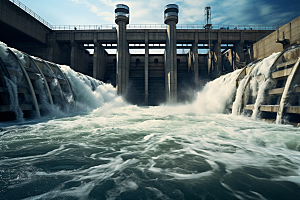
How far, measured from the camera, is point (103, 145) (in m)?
4.20

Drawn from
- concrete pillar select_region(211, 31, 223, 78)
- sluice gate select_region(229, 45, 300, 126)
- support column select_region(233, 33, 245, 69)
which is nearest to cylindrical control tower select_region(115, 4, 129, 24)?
concrete pillar select_region(211, 31, 223, 78)

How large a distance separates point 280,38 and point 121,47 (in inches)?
746

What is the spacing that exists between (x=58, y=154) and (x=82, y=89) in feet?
37.4

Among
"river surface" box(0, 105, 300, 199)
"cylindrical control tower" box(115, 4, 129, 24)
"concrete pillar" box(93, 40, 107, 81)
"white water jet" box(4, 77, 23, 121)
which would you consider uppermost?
"cylindrical control tower" box(115, 4, 129, 24)

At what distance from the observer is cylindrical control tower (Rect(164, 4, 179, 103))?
925 inches

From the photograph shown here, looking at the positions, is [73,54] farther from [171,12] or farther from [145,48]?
[171,12]

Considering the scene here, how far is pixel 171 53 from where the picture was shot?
938 inches

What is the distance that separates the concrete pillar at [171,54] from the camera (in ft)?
77.0

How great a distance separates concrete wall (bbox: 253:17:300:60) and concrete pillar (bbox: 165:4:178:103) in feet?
34.8

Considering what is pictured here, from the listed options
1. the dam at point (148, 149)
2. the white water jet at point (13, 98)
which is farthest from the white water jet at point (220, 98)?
the white water jet at point (13, 98)

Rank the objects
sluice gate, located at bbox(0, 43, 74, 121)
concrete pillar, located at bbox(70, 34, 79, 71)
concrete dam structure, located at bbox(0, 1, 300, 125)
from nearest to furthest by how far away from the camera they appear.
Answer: sluice gate, located at bbox(0, 43, 74, 121) < concrete dam structure, located at bbox(0, 1, 300, 125) < concrete pillar, located at bbox(70, 34, 79, 71)

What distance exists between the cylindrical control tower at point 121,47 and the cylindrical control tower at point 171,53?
6.27 metres

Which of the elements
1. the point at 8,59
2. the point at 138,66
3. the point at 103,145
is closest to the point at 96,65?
the point at 138,66

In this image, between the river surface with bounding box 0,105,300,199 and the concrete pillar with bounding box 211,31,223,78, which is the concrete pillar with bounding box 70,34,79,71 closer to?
the concrete pillar with bounding box 211,31,223,78
